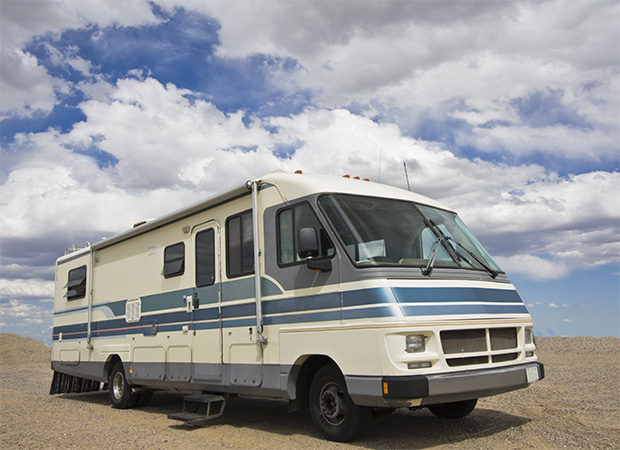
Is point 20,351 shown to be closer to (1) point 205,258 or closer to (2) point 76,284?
(2) point 76,284

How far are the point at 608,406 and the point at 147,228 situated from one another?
319 inches

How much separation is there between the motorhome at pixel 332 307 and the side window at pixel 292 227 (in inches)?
0.8

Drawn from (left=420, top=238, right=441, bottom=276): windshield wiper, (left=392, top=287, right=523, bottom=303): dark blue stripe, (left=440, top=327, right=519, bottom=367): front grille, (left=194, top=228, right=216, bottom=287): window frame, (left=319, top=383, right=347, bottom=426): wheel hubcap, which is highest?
(left=194, top=228, right=216, bottom=287): window frame

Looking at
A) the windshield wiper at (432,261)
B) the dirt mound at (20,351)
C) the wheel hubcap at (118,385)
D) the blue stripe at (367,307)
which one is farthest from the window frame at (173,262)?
Answer: the dirt mound at (20,351)

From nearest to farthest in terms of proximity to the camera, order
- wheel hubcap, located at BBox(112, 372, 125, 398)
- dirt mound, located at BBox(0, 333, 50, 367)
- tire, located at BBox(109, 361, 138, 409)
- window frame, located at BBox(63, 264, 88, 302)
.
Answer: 1. tire, located at BBox(109, 361, 138, 409)
2. wheel hubcap, located at BBox(112, 372, 125, 398)
3. window frame, located at BBox(63, 264, 88, 302)
4. dirt mound, located at BBox(0, 333, 50, 367)

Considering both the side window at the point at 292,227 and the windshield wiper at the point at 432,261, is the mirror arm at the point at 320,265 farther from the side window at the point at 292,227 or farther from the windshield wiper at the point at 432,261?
the windshield wiper at the point at 432,261

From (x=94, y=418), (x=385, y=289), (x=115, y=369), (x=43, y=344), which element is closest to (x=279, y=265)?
(x=385, y=289)

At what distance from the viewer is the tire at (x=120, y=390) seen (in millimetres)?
10883

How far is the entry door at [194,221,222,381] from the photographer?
8.45 metres

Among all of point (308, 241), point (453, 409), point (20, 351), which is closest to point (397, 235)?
point (308, 241)

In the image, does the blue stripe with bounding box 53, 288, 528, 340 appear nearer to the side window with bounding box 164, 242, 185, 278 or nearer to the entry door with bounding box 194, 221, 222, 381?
the entry door with bounding box 194, 221, 222, 381

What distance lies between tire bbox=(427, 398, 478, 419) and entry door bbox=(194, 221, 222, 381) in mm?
3029

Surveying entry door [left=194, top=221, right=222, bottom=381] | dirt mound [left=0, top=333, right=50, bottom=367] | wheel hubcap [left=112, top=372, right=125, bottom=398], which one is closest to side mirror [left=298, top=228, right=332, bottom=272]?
entry door [left=194, top=221, right=222, bottom=381]

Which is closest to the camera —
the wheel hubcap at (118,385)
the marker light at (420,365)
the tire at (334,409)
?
the marker light at (420,365)
